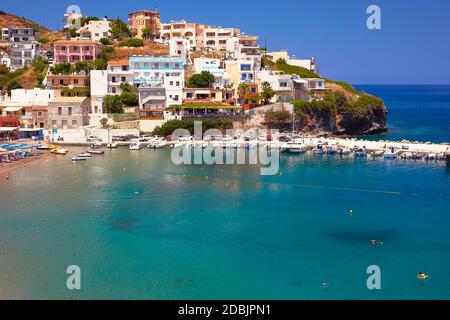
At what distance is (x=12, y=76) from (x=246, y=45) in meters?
31.9

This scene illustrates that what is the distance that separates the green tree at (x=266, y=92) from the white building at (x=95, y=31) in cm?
2650

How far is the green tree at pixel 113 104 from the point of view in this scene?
6450 cm

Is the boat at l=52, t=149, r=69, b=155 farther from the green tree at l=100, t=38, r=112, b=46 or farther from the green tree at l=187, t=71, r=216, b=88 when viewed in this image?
the green tree at l=100, t=38, r=112, b=46

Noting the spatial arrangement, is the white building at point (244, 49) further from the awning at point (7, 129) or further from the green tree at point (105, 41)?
the awning at point (7, 129)

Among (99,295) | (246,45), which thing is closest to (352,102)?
(246,45)

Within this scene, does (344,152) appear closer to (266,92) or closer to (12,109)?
(266,92)

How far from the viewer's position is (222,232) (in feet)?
101

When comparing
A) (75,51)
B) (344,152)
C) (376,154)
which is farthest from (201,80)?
(376,154)

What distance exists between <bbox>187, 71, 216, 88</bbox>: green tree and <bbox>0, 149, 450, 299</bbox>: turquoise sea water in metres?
21.6

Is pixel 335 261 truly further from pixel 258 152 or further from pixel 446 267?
pixel 258 152

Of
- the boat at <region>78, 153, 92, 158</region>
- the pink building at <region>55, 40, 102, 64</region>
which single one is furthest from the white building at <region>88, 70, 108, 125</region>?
the boat at <region>78, 153, 92, 158</region>

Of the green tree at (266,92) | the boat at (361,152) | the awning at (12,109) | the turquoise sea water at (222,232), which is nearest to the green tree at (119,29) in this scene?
the awning at (12,109)

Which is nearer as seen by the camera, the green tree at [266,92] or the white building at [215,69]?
the green tree at [266,92]

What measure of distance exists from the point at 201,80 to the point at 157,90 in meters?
5.29
